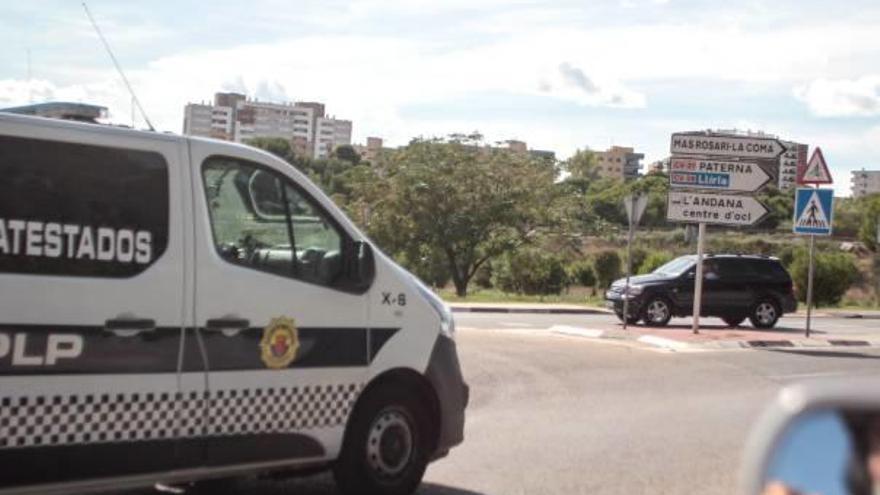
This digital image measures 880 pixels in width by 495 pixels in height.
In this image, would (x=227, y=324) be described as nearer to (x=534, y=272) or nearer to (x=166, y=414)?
(x=166, y=414)

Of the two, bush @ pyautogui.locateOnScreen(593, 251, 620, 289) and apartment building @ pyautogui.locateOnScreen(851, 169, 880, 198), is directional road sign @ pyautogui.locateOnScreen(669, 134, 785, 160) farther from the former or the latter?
apartment building @ pyautogui.locateOnScreen(851, 169, 880, 198)

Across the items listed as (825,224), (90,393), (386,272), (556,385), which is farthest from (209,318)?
(825,224)

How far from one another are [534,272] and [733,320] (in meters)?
22.5

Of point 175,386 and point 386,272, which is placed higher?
point 386,272

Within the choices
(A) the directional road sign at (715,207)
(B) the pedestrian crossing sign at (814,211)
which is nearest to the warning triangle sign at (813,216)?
(B) the pedestrian crossing sign at (814,211)

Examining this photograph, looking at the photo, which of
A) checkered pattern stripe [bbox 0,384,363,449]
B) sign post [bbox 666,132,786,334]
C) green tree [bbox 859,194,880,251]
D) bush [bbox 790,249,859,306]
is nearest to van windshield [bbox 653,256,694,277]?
sign post [bbox 666,132,786,334]

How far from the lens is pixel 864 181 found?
174375 millimetres

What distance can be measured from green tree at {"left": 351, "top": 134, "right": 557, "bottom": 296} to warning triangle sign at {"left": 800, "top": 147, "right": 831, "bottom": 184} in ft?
86.7

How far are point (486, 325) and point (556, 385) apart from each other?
9.48 metres

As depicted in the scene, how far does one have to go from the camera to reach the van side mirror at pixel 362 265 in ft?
21.2

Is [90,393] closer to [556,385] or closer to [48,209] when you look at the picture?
[48,209]

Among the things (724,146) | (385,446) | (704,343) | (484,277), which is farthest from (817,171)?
(484,277)

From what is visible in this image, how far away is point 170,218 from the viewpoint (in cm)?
570

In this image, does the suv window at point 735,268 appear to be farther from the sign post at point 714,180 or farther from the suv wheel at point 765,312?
the sign post at point 714,180
